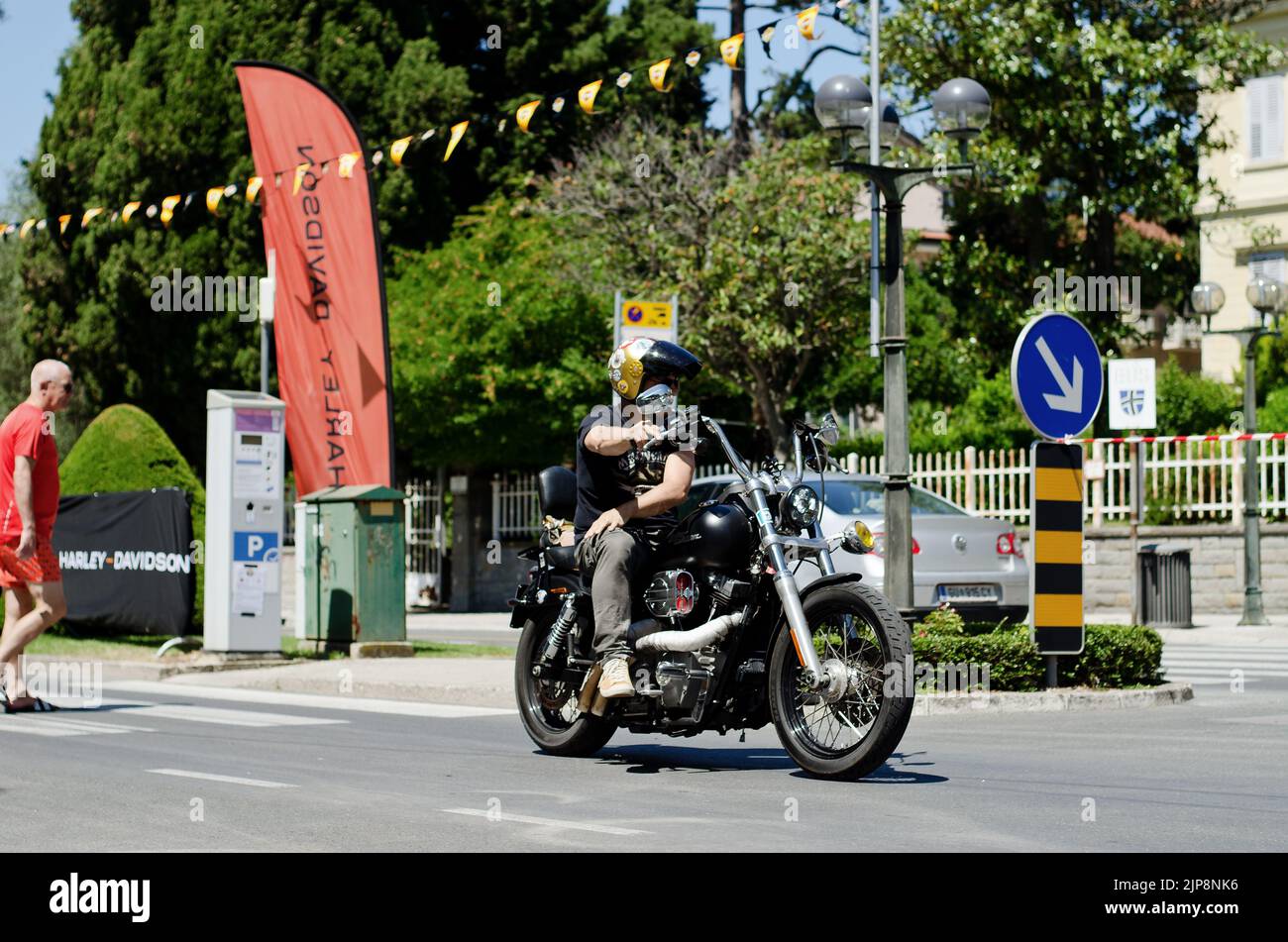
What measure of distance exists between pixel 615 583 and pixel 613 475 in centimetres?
50

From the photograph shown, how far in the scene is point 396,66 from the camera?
3791 cm

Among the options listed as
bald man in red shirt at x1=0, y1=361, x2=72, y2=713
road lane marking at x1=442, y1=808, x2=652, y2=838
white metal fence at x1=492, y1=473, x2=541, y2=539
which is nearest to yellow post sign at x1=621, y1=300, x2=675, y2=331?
bald man in red shirt at x1=0, y1=361, x2=72, y2=713

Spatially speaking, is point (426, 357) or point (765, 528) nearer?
point (765, 528)

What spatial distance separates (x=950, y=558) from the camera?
1562cm

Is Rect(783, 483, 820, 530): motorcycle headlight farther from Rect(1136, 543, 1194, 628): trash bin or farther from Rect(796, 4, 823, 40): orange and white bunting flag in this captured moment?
Rect(1136, 543, 1194, 628): trash bin

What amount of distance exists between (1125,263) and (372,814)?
3798cm

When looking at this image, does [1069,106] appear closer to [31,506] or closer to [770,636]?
[31,506]

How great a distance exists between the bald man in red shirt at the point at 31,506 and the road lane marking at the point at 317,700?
2.16m

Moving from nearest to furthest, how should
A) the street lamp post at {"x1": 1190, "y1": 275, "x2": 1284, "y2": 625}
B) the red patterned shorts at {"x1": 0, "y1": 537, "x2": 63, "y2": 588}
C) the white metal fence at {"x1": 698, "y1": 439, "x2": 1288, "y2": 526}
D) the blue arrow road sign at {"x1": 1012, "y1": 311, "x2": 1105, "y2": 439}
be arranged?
the red patterned shorts at {"x1": 0, "y1": 537, "x2": 63, "y2": 588} < the blue arrow road sign at {"x1": 1012, "y1": 311, "x2": 1105, "y2": 439} < the street lamp post at {"x1": 1190, "y1": 275, "x2": 1284, "y2": 625} < the white metal fence at {"x1": 698, "y1": 439, "x2": 1288, "y2": 526}

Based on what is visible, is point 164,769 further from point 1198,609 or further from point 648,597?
point 1198,609

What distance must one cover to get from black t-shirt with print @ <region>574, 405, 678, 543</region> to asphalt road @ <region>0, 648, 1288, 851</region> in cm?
114

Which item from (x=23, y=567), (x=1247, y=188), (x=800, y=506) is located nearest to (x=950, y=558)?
(x=23, y=567)

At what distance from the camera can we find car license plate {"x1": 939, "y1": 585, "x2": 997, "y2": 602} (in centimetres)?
1553

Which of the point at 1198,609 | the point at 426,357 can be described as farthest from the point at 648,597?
the point at 426,357
